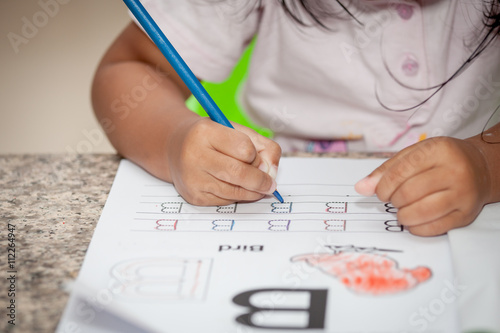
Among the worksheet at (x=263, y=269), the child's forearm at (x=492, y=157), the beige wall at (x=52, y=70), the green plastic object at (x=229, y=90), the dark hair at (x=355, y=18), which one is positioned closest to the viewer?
the worksheet at (x=263, y=269)

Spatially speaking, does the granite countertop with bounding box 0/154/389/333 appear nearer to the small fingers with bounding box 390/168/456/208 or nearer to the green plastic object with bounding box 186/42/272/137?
the small fingers with bounding box 390/168/456/208

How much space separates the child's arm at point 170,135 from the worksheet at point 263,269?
24mm

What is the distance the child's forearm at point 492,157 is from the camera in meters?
0.50

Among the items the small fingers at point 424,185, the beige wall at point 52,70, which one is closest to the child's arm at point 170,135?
the small fingers at point 424,185

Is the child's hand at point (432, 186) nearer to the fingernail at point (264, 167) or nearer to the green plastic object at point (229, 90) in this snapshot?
the fingernail at point (264, 167)

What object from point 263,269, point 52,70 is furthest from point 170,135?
point 52,70

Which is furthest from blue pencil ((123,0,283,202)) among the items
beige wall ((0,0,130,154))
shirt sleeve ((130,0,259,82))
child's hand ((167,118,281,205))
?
beige wall ((0,0,130,154))

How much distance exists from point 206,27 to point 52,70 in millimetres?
1050

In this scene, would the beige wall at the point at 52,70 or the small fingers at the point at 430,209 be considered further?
the beige wall at the point at 52,70

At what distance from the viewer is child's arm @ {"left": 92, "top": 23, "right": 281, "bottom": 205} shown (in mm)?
506

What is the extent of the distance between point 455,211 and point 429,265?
58 mm

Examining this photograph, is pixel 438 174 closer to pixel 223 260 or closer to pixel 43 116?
pixel 223 260

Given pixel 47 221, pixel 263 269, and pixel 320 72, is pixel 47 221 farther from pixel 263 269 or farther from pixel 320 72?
pixel 320 72

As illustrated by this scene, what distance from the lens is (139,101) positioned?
0.64m
